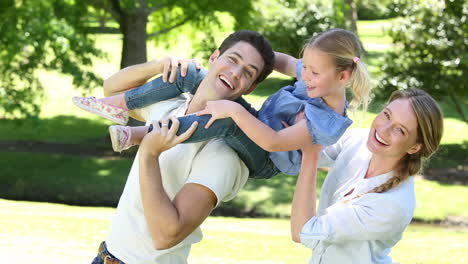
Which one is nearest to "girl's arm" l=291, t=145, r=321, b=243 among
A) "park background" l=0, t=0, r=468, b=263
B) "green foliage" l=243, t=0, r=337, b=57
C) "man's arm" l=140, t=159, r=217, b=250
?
"man's arm" l=140, t=159, r=217, b=250

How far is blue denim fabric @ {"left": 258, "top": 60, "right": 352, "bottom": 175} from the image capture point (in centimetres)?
313

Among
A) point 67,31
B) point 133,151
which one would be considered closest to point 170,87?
point 67,31

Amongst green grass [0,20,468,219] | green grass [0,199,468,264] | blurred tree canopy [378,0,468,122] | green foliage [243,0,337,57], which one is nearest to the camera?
green grass [0,199,468,264]

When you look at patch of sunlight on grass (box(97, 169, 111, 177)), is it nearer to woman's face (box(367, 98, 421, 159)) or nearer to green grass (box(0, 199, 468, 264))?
green grass (box(0, 199, 468, 264))

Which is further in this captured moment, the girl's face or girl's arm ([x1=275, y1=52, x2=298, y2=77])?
girl's arm ([x1=275, y1=52, x2=298, y2=77])

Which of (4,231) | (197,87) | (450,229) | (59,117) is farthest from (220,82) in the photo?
(59,117)

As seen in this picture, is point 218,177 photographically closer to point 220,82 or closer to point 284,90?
point 220,82

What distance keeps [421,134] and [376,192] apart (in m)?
0.29

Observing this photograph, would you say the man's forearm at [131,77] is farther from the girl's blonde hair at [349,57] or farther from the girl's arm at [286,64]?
the girl's blonde hair at [349,57]

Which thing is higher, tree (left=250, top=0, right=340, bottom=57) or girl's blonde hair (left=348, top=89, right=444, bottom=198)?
girl's blonde hair (left=348, top=89, right=444, bottom=198)

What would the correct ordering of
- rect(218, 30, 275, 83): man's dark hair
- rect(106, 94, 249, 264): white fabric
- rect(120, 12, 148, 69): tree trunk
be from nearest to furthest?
rect(106, 94, 249, 264): white fabric, rect(218, 30, 275, 83): man's dark hair, rect(120, 12, 148, 69): tree trunk

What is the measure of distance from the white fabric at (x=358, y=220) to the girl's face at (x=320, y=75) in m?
0.30

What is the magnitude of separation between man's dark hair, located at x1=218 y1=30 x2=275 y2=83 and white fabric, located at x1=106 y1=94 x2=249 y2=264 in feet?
1.29

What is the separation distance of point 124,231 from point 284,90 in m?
1.00
